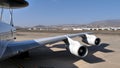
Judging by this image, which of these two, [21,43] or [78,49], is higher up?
[21,43]

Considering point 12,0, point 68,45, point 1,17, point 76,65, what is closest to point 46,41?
point 68,45

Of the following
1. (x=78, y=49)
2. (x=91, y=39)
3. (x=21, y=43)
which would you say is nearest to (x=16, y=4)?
(x=21, y=43)

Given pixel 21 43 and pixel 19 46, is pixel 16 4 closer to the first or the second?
pixel 21 43

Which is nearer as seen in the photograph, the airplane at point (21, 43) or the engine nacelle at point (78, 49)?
the airplane at point (21, 43)

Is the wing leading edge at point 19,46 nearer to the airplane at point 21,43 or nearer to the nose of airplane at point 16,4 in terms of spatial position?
the airplane at point 21,43

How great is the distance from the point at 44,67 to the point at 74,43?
2319 millimetres

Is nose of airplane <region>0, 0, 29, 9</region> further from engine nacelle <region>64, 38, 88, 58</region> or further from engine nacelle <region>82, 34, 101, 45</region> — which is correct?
engine nacelle <region>82, 34, 101, 45</region>

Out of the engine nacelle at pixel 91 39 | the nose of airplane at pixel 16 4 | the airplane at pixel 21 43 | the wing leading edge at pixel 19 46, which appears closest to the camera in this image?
the wing leading edge at pixel 19 46

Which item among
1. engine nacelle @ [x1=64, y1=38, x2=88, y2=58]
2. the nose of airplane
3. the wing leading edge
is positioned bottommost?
engine nacelle @ [x1=64, y1=38, x2=88, y2=58]

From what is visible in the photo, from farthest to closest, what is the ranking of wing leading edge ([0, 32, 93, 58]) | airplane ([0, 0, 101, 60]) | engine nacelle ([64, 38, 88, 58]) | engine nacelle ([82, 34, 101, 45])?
engine nacelle ([82, 34, 101, 45]), engine nacelle ([64, 38, 88, 58]), airplane ([0, 0, 101, 60]), wing leading edge ([0, 32, 93, 58])

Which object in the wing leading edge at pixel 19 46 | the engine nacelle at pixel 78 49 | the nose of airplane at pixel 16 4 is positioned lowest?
the engine nacelle at pixel 78 49

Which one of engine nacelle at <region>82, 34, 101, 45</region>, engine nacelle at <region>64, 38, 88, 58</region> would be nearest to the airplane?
engine nacelle at <region>64, 38, 88, 58</region>

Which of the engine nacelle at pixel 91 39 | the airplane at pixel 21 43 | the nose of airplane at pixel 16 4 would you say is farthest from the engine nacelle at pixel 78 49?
the nose of airplane at pixel 16 4

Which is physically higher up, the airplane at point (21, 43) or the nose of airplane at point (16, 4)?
the nose of airplane at point (16, 4)
